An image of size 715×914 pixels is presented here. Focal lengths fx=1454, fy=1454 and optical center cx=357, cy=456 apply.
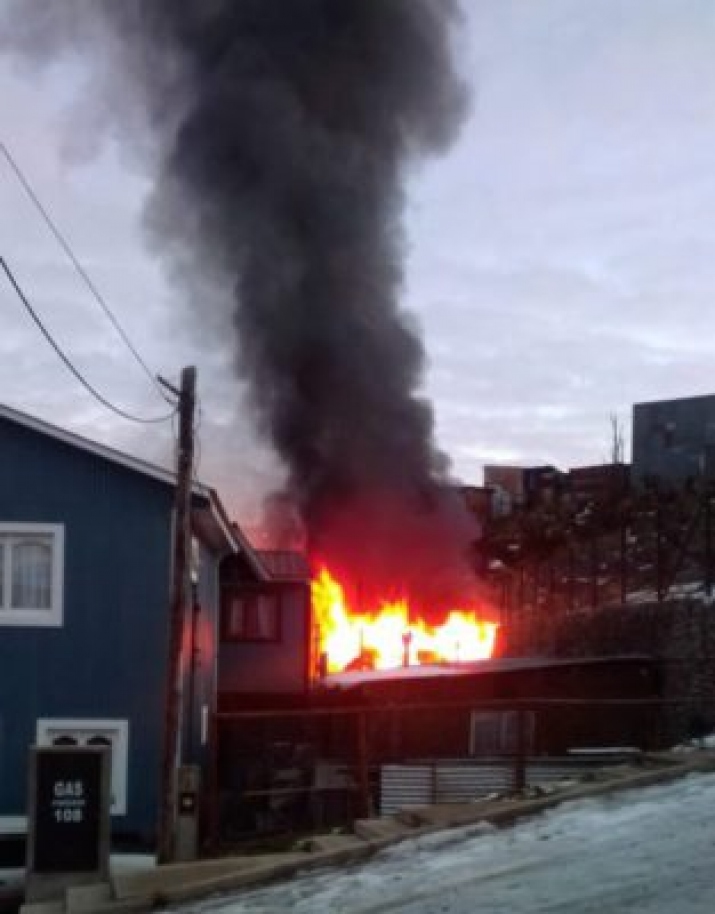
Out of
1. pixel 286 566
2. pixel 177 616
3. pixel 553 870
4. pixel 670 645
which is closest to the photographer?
Answer: pixel 553 870

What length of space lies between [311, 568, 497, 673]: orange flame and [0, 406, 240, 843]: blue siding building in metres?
21.0

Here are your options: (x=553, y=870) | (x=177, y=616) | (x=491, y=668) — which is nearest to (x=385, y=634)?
(x=491, y=668)

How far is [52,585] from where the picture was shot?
62.7 ft

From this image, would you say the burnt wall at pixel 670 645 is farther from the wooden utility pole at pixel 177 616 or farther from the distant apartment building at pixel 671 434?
the distant apartment building at pixel 671 434

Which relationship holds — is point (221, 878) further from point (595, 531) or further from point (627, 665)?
point (595, 531)

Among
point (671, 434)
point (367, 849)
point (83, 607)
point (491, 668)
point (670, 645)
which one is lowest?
point (367, 849)

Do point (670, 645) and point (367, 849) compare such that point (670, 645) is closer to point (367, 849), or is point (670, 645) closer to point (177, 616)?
point (177, 616)

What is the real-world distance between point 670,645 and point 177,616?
26.2 feet

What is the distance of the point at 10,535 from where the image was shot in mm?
19141

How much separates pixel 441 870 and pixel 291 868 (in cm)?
160

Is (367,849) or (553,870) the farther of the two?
(367,849)

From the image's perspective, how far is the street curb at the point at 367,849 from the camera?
1161 cm

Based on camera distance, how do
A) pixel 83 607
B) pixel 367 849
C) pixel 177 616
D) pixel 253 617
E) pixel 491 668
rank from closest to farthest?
1. pixel 367 849
2. pixel 177 616
3. pixel 83 607
4. pixel 491 668
5. pixel 253 617

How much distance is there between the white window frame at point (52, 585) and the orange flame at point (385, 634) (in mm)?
21240
